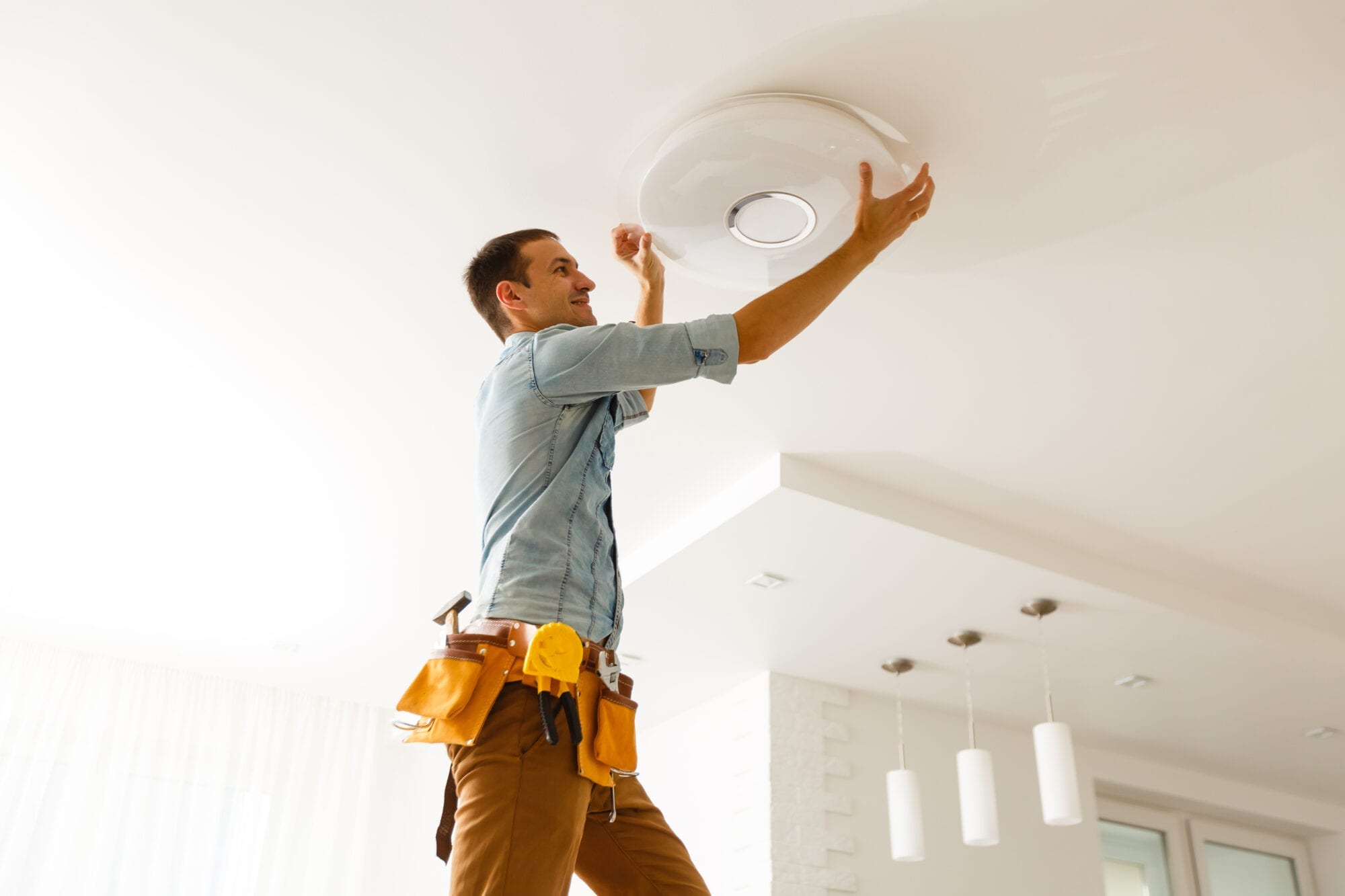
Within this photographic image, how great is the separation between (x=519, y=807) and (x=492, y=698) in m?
0.11

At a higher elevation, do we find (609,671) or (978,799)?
(978,799)

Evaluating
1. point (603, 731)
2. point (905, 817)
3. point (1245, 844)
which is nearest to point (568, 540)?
point (603, 731)

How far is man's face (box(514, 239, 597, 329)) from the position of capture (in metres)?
1.48

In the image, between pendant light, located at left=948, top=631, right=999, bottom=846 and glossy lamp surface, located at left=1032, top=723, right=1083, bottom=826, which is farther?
pendant light, located at left=948, top=631, right=999, bottom=846

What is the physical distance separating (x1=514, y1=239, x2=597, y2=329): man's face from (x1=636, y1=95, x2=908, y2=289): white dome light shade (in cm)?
36

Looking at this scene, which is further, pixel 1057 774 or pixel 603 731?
pixel 1057 774

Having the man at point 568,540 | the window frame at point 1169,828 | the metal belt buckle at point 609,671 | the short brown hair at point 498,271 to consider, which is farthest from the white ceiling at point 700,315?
the metal belt buckle at point 609,671

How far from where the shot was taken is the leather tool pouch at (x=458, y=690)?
1104 mm

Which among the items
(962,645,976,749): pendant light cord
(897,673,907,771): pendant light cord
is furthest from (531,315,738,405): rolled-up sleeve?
(897,673,907,771): pendant light cord

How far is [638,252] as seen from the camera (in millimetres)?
1925

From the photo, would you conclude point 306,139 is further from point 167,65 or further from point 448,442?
point 448,442

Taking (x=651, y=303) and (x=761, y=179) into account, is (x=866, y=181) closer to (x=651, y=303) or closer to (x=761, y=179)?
(x=761, y=179)

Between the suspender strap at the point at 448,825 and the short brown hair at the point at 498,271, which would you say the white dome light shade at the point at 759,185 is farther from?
the suspender strap at the point at 448,825

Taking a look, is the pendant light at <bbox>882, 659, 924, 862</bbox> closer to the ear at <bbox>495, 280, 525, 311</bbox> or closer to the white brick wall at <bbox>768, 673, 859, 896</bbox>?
the white brick wall at <bbox>768, 673, 859, 896</bbox>
